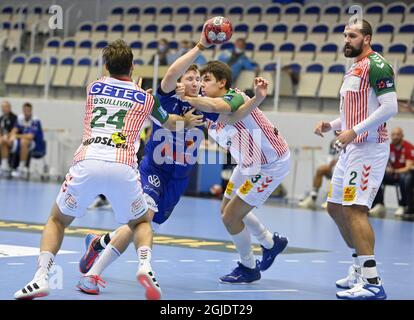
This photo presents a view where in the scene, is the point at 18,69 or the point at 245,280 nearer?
the point at 245,280

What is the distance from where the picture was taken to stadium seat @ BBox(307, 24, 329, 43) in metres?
21.5

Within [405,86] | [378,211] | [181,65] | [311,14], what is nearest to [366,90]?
[181,65]

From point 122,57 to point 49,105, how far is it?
16.0 m

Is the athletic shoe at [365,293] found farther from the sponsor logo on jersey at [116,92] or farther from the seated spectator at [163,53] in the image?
the seated spectator at [163,53]

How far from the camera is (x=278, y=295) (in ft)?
26.6

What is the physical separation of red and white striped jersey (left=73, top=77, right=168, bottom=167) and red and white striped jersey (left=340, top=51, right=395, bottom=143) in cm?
195

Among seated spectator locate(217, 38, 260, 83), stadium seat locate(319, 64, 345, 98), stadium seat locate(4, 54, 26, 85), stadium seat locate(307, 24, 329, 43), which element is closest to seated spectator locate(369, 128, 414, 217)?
stadium seat locate(319, 64, 345, 98)

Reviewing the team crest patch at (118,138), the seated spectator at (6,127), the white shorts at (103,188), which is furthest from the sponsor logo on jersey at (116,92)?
the seated spectator at (6,127)

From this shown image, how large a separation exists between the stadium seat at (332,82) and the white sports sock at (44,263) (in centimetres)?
1322

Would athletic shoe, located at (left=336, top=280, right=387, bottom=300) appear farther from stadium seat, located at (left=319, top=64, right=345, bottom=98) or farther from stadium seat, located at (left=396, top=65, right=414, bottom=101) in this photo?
stadium seat, located at (left=319, top=64, right=345, bottom=98)

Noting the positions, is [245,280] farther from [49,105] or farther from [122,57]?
[49,105]

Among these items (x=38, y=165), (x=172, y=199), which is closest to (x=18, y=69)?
(x=38, y=165)

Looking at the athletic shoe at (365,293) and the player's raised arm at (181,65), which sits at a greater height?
the player's raised arm at (181,65)

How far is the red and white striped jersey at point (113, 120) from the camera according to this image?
7.16 metres
